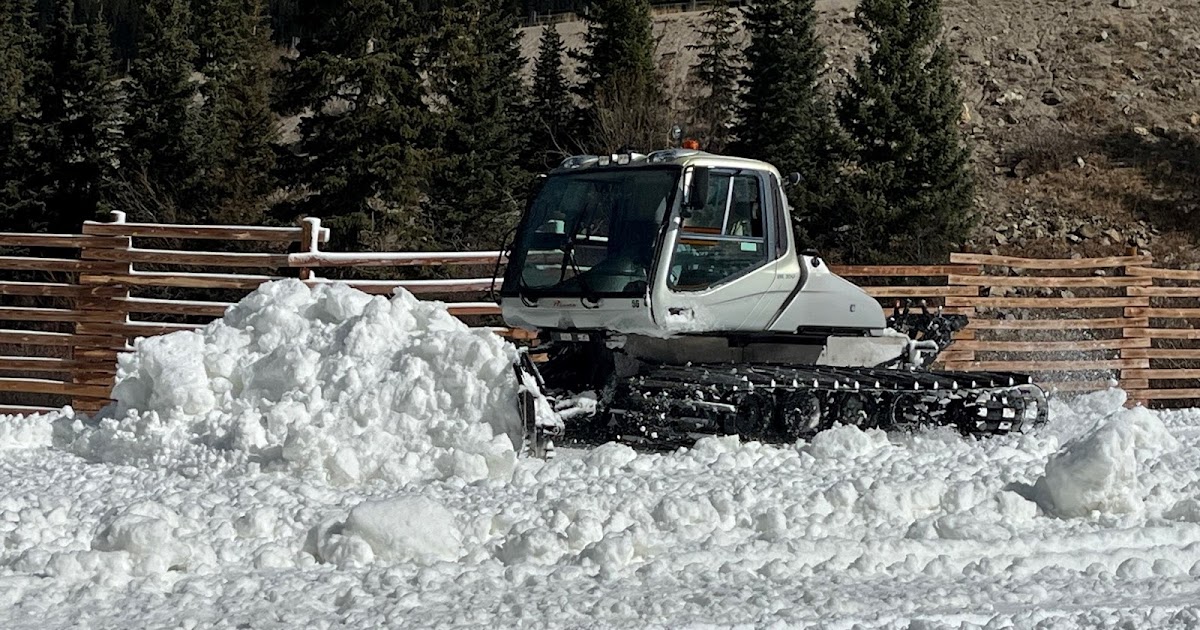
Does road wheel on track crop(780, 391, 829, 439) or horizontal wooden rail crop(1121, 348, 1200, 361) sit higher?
road wheel on track crop(780, 391, 829, 439)

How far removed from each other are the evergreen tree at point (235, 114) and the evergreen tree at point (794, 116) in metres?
13.5

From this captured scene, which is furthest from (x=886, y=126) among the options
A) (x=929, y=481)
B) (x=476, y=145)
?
(x=929, y=481)

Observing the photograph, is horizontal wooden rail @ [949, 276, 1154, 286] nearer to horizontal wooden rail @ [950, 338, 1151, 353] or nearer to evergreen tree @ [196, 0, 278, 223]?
horizontal wooden rail @ [950, 338, 1151, 353]

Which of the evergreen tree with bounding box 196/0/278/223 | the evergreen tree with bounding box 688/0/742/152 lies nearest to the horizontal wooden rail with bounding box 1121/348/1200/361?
the evergreen tree with bounding box 688/0/742/152

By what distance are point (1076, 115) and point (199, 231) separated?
3970cm

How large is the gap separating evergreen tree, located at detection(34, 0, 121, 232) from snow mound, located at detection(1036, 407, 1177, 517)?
32651 mm

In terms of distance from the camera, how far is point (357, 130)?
3219cm

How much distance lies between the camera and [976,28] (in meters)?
54.9

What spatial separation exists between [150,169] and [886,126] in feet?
66.5

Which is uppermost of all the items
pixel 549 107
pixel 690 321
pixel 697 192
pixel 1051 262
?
pixel 697 192

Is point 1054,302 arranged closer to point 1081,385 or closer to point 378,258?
point 1081,385

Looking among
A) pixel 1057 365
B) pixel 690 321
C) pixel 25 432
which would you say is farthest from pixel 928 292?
pixel 25 432

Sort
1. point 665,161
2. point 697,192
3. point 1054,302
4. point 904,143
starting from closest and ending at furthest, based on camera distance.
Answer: point 697,192 < point 665,161 < point 1054,302 < point 904,143

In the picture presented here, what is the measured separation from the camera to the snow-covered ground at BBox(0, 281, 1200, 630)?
5.40 meters
